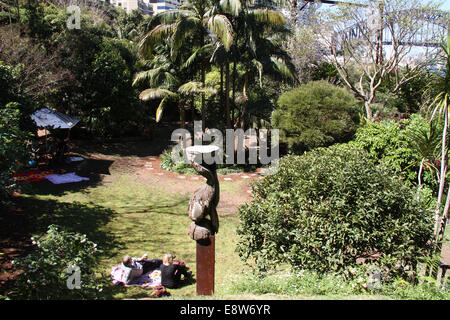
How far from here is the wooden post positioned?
5457 mm

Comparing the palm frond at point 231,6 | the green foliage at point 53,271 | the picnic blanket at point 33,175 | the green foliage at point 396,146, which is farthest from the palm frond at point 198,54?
the green foliage at point 53,271

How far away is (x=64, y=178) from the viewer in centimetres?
1273

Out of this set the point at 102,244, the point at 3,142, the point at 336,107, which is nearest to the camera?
the point at 3,142

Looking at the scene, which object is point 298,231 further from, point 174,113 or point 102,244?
point 174,113

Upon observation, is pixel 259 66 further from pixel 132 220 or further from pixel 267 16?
pixel 132 220

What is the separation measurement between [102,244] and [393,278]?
598cm

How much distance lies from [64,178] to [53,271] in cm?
915

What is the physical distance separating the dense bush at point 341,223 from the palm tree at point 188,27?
8992 millimetres

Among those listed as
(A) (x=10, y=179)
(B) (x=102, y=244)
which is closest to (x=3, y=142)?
(A) (x=10, y=179)

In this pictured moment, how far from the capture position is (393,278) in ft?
17.9

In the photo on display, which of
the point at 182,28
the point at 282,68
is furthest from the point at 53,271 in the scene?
the point at 282,68

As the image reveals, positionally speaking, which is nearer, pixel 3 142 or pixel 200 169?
pixel 200 169

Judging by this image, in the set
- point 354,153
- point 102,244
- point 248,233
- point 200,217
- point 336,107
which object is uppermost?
point 336,107
